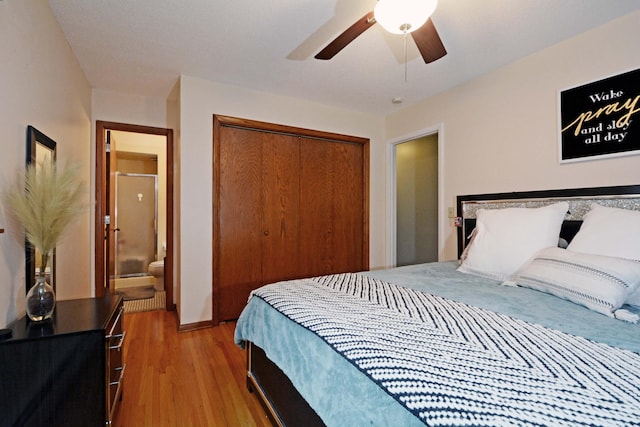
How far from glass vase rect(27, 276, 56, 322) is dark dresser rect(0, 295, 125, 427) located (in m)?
0.03

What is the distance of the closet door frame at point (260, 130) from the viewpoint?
118 inches

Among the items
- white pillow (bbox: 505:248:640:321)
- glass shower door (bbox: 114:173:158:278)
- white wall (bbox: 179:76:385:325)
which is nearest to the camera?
white pillow (bbox: 505:248:640:321)

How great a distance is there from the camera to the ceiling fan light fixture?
1.41 m

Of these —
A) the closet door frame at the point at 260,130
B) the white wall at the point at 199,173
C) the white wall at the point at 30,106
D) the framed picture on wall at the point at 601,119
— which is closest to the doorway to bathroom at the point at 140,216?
the white wall at the point at 199,173

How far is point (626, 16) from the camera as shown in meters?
1.96

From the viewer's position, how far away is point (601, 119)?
2098mm

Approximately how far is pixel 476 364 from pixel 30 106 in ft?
7.43

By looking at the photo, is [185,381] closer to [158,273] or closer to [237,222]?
[237,222]

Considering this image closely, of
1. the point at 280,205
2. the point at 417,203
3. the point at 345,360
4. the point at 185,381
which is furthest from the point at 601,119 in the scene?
the point at 185,381

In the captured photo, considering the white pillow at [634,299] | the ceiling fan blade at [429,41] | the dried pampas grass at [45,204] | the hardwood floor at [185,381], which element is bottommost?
the hardwood floor at [185,381]

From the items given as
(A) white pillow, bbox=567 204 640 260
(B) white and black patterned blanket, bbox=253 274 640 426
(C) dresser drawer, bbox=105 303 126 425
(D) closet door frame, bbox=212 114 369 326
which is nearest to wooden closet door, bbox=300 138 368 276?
(D) closet door frame, bbox=212 114 369 326

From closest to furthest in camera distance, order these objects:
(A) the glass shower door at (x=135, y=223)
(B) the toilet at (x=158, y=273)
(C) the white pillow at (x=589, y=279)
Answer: (C) the white pillow at (x=589, y=279)
(B) the toilet at (x=158, y=273)
(A) the glass shower door at (x=135, y=223)

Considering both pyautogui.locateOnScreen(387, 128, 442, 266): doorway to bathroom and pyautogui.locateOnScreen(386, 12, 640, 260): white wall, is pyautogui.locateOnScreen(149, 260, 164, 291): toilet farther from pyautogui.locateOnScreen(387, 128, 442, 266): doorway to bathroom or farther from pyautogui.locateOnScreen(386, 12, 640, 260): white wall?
pyautogui.locateOnScreen(386, 12, 640, 260): white wall

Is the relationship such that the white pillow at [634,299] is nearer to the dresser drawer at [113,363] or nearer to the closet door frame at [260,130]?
the dresser drawer at [113,363]
